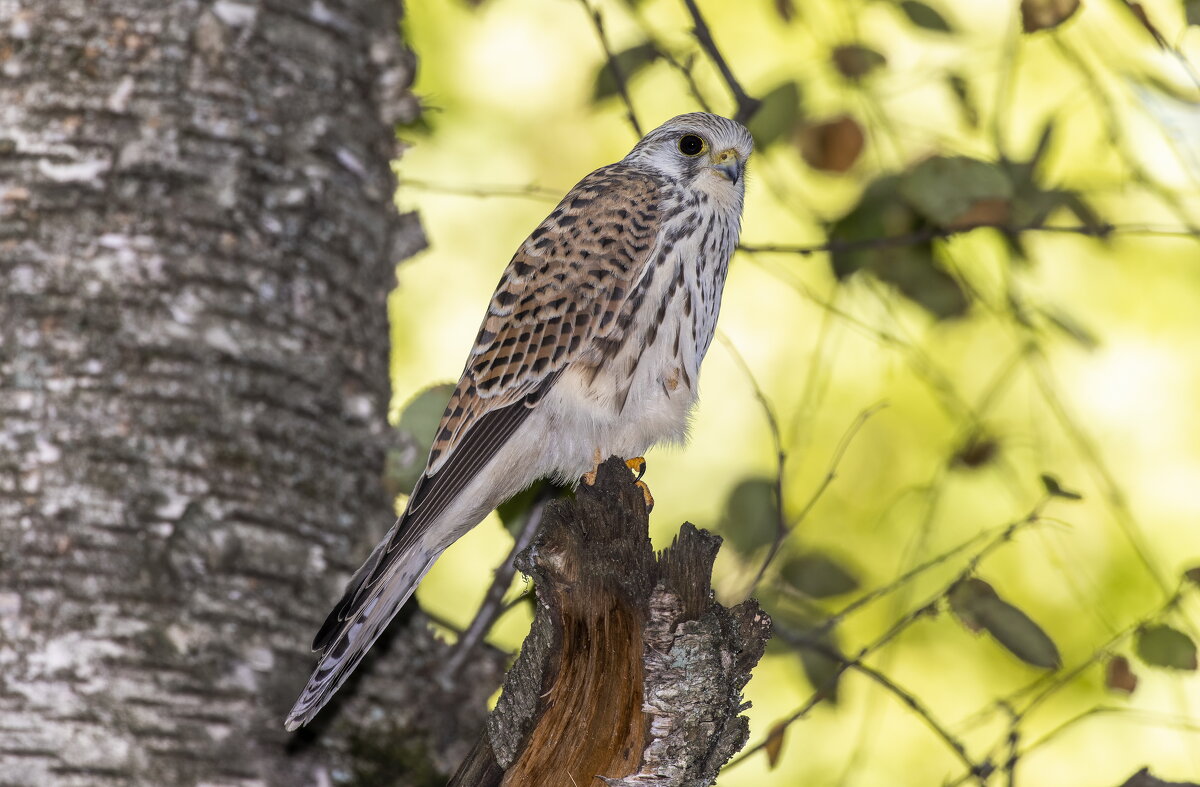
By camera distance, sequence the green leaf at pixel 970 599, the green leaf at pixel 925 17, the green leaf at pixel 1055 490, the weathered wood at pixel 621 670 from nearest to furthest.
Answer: the weathered wood at pixel 621 670
the green leaf at pixel 1055 490
the green leaf at pixel 970 599
the green leaf at pixel 925 17

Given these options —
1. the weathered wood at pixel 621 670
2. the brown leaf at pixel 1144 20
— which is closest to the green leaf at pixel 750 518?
the weathered wood at pixel 621 670

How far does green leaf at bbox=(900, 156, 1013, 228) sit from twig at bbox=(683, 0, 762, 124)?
490mm

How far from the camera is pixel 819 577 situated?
3609mm

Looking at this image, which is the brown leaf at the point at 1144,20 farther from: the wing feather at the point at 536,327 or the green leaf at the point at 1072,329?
the wing feather at the point at 536,327

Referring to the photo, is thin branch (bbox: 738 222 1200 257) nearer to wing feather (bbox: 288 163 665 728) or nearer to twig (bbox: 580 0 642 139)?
wing feather (bbox: 288 163 665 728)

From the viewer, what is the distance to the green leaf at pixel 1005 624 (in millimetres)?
3051

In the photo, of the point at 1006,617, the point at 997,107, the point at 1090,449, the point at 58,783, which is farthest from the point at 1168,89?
the point at 58,783

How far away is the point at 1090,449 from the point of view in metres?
3.88

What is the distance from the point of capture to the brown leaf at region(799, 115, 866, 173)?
13.1 ft

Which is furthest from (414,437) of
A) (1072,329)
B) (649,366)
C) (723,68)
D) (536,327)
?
→ (1072,329)

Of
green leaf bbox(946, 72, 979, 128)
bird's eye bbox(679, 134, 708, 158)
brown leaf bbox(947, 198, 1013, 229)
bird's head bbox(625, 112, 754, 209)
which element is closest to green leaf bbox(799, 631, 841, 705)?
brown leaf bbox(947, 198, 1013, 229)

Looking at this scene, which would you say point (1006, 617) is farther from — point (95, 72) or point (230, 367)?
point (95, 72)

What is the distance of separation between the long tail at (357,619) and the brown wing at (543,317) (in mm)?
249

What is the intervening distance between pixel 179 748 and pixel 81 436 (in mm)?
793
